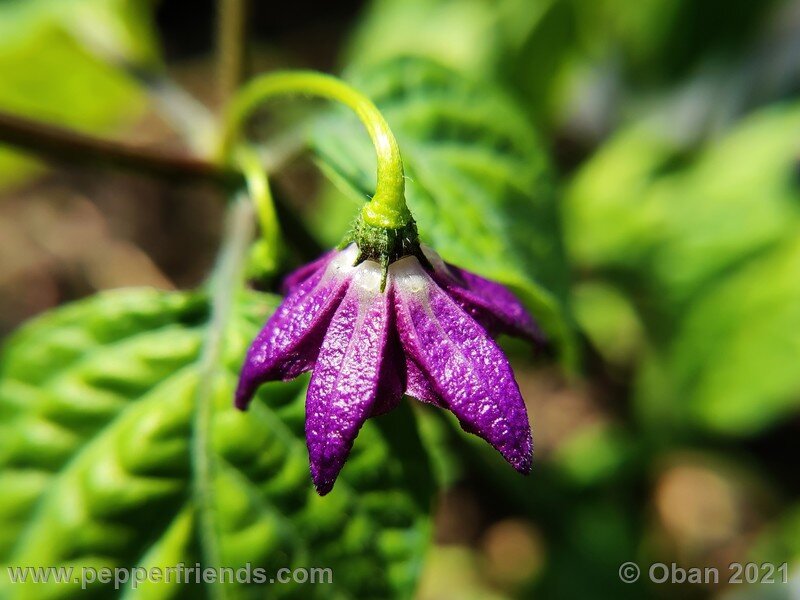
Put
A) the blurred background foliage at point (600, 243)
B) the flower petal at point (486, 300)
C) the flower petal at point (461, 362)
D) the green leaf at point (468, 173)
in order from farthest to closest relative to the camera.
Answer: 1. the blurred background foliage at point (600, 243)
2. the green leaf at point (468, 173)
3. the flower petal at point (486, 300)
4. the flower petal at point (461, 362)

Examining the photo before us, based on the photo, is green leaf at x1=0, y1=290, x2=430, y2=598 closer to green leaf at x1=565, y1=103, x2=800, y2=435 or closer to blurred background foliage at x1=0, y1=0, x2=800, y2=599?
blurred background foliage at x1=0, y1=0, x2=800, y2=599

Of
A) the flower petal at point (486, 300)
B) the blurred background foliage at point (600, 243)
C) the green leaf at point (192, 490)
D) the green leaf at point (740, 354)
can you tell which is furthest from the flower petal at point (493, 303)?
the green leaf at point (740, 354)

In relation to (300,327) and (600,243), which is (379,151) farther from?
(600,243)

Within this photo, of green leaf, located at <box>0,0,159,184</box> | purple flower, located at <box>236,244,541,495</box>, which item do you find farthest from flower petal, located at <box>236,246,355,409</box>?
green leaf, located at <box>0,0,159,184</box>

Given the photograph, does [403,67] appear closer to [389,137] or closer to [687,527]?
[389,137]

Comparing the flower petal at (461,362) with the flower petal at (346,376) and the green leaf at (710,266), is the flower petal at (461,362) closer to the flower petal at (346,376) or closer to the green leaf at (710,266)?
the flower petal at (346,376)

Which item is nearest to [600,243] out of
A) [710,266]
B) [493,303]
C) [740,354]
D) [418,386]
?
[710,266]

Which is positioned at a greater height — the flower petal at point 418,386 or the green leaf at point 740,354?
the green leaf at point 740,354
